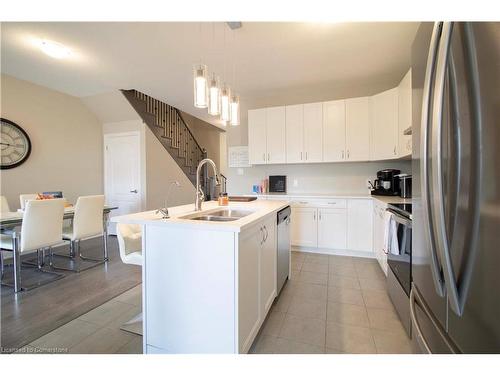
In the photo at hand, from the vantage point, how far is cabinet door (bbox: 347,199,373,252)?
328 centimetres

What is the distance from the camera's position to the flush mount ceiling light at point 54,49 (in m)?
2.63

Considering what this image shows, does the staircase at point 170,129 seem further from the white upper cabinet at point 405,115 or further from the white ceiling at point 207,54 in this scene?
the white upper cabinet at point 405,115

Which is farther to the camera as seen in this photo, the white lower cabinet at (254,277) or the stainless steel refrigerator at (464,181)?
the white lower cabinet at (254,277)

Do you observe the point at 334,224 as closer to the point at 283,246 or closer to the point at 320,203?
the point at 320,203

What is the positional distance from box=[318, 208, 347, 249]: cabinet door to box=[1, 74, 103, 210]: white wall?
4501 millimetres

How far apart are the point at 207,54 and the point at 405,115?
2431 mm

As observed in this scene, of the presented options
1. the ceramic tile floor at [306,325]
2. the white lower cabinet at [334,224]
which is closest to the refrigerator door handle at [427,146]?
the ceramic tile floor at [306,325]

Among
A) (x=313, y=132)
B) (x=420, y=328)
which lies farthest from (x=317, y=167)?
(x=420, y=328)

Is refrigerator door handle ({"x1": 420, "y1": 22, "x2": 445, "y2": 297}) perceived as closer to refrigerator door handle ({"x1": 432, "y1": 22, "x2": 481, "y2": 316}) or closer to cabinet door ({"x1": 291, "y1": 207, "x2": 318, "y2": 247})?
refrigerator door handle ({"x1": 432, "y1": 22, "x2": 481, "y2": 316})

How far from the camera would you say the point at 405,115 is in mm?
2674

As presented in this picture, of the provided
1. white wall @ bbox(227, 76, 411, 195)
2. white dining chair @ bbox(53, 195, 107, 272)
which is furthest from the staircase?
white dining chair @ bbox(53, 195, 107, 272)

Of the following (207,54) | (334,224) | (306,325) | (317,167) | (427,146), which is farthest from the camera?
(317,167)

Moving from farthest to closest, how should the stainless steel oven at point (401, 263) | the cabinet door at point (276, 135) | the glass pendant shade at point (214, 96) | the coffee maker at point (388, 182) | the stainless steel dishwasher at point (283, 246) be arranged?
the cabinet door at point (276, 135) < the coffee maker at point (388, 182) < the stainless steel dishwasher at point (283, 246) < the glass pendant shade at point (214, 96) < the stainless steel oven at point (401, 263)

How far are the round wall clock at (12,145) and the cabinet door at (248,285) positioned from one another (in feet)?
13.6
